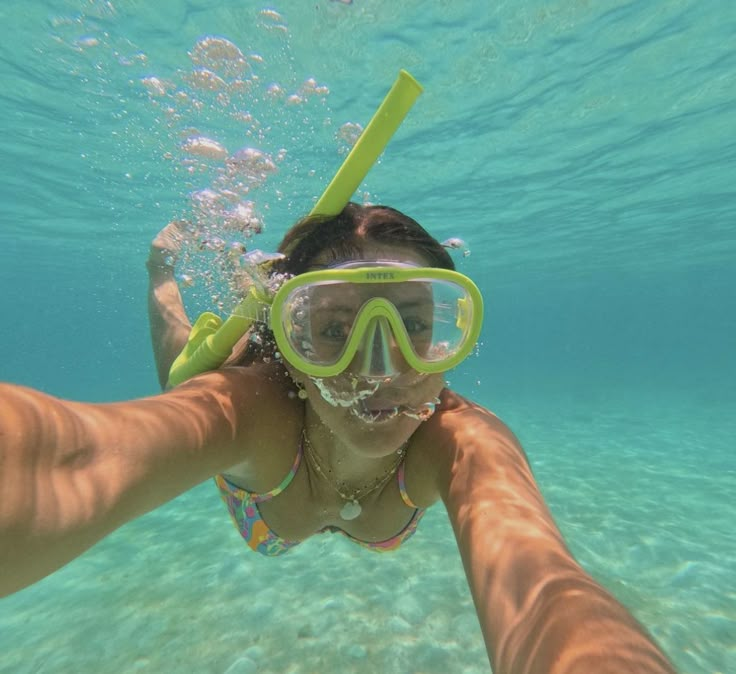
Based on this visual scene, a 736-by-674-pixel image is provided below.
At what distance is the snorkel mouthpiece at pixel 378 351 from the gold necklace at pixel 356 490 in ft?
2.85

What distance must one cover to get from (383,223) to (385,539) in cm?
249

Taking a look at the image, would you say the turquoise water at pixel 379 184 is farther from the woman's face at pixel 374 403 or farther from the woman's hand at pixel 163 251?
the woman's face at pixel 374 403

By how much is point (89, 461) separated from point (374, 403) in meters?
1.34

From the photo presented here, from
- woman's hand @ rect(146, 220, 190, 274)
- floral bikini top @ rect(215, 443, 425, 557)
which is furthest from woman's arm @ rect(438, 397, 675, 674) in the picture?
woman's hand @ rect(146, 220, 190, 274)

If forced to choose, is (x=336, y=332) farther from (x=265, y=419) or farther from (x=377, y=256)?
(x=265, y=419)

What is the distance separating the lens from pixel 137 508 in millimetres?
1774

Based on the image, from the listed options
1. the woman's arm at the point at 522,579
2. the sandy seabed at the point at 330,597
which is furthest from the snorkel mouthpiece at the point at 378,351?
the sandy seabed at the point at 330,597

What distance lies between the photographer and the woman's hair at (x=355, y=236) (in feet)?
9.21

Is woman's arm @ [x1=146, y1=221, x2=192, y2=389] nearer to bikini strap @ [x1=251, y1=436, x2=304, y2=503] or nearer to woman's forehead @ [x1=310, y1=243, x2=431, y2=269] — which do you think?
bikini strap @ [x1=251, y1=436, x2=304, y2=503]

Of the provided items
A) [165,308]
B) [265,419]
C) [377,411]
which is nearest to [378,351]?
[377,411]

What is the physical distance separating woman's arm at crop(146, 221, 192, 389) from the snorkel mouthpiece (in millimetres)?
3260

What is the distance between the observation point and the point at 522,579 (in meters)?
1.73

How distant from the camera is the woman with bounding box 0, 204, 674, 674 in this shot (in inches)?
54.4

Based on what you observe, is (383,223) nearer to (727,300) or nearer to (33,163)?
(33,163)
